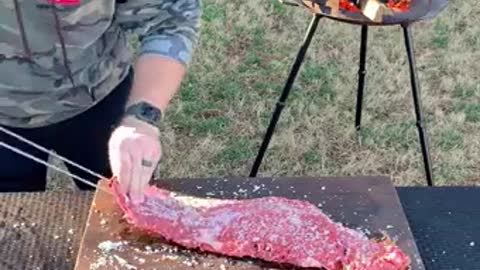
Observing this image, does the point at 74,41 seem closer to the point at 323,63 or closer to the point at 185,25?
the point at 185,25

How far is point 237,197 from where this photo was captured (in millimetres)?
1997

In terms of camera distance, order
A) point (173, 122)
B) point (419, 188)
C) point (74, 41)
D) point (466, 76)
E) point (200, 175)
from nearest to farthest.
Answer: point (74, 41) → point (419, 188) → point (200, 175) → point (173, 122) → point (466, 76)

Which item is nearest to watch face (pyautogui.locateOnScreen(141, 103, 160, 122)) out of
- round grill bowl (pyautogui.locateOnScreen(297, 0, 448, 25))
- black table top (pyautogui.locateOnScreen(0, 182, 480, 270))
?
black table top (pyautogui.locateOnScreen(0, 182, 480, 270))

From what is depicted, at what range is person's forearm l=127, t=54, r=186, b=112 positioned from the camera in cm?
198

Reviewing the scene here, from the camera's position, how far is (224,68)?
4.10 meters

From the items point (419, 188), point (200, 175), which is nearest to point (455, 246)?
point (419, 188)

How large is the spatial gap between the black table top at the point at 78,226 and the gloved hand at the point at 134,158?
19 centimetres

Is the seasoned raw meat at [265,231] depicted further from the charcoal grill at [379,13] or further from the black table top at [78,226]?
the charcoal grill at [379,13]

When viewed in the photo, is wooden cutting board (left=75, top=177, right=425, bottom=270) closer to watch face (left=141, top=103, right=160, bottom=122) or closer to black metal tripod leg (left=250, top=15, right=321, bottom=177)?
watch face (left=141, top=103, right=160, bottom=122)

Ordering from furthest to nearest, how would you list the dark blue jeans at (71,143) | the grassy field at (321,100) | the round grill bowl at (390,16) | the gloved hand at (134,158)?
the grassy field at (321,100) → the round grill bowl at (390,16) → the dark blue jeans at (71,143) → the gloved hand at (134,158)

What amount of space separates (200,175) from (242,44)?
3.21ft

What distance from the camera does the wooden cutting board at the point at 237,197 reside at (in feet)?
5.82

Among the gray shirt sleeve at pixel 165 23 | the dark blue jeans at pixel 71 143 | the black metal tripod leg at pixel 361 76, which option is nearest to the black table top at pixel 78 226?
the dark blue jeans at pixel 71 143

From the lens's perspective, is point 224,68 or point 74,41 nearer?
point 74,41
